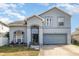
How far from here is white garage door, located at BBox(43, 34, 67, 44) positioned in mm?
14984

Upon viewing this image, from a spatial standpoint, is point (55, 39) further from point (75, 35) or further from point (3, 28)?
point (3, 28)

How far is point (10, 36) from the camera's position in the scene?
49.1ft

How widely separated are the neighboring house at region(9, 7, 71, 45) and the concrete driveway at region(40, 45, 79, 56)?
178 mm

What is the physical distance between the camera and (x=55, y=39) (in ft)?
49.5

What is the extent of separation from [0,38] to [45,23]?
4.67 ft

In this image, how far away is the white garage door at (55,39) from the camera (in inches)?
590

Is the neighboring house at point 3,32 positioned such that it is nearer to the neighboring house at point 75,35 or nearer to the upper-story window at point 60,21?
the upper-story window at point 60,21

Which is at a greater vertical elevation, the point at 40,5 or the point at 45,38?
the point at 40,5

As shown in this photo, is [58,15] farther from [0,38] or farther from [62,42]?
[0,38]

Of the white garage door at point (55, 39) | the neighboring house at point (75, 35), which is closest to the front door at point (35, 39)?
the white garage door at point (55, 39)

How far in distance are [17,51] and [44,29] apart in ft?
3.37

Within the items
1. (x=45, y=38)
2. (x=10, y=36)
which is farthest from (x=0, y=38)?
(x=45, y=38)

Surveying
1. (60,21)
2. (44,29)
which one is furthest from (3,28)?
(60,21)

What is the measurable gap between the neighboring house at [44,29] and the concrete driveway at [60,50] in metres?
0.18
